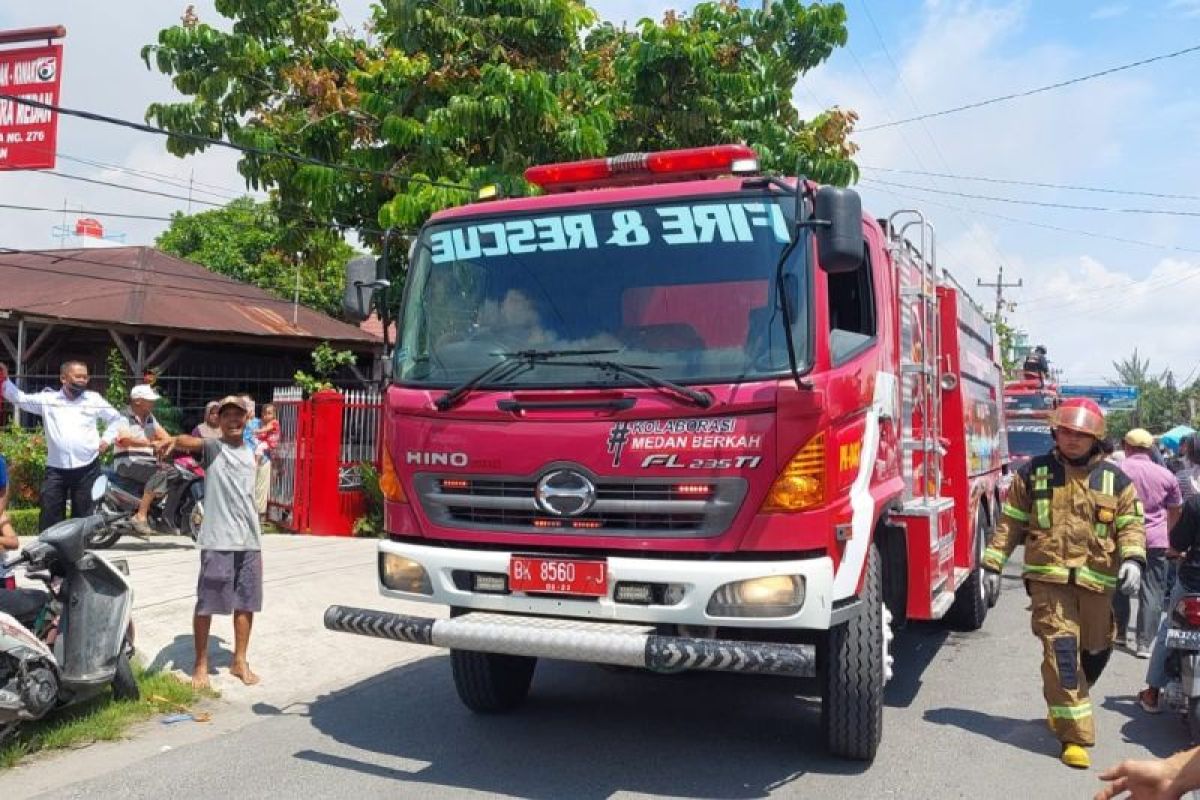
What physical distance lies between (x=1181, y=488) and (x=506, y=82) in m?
7.88

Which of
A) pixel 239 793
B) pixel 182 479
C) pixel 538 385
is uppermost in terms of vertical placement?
pixel 538 385

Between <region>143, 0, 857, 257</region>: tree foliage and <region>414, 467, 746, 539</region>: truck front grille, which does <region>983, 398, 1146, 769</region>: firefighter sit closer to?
<region>414, 467, 746, 539</region>: truck front grille

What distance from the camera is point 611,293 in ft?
15.8

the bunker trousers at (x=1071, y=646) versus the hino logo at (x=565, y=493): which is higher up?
the hino logo at (x=565, y=493)

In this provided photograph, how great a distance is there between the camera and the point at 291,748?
507 cm

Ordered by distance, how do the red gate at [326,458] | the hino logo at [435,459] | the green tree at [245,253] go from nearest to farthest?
the hino logo at [435,459]
the red gate at [326,458]
the green tree at [245,253]

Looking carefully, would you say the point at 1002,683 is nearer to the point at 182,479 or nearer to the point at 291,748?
the point at 291,748

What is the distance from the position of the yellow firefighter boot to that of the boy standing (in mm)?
4361

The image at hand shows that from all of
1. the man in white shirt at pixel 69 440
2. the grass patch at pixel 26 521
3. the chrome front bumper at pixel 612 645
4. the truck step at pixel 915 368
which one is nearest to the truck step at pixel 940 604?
the truck step at pixel 915 368

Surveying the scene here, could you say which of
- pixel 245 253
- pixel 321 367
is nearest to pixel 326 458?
pixel 321 367

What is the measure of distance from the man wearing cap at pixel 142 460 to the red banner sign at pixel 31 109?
21.8 ft

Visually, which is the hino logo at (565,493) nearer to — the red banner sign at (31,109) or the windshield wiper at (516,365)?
the windshield wiper at (516,365)

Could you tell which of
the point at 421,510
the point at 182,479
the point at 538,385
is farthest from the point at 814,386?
the point at 182,479

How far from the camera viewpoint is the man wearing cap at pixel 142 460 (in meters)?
10.2
